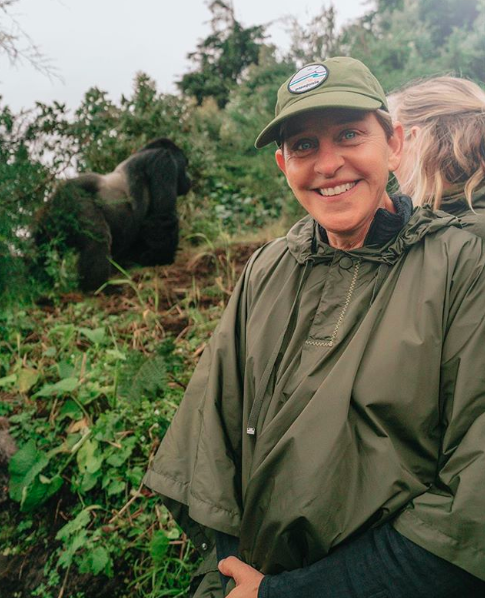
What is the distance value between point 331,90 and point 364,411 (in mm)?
814

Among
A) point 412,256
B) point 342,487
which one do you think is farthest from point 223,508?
point 412,256

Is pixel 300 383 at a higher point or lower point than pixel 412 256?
lower

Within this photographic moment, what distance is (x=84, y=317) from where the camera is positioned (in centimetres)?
438

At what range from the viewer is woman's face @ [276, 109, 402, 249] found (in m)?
1.40

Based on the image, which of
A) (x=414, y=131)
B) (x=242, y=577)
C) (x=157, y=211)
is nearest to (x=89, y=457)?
(x=242, y=577)

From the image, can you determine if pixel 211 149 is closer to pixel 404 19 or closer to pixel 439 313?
pixel 404 19

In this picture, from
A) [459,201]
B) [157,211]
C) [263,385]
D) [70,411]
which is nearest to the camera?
[263,385]

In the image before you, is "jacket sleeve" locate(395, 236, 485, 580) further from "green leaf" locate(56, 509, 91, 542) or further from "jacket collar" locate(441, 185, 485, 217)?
"green leaf" locate(56, 509, 91, 542)

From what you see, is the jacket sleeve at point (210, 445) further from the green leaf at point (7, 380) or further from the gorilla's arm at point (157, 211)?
the gorilla's arm at point (157, 211)

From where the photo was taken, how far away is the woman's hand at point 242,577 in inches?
52.2

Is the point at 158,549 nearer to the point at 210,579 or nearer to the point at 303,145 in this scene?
the point at 210,579

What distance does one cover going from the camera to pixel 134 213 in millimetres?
5957

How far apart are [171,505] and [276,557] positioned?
45 cm

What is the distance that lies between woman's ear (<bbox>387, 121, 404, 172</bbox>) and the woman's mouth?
0.16 metres
